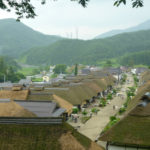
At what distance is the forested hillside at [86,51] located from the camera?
173750 mm

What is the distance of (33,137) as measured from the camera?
11398 mm

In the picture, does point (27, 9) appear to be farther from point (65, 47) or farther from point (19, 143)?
point (65, 47)

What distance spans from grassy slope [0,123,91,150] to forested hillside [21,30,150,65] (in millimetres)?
152786

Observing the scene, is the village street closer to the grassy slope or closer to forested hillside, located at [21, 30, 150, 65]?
the grassy slope

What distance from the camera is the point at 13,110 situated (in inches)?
752

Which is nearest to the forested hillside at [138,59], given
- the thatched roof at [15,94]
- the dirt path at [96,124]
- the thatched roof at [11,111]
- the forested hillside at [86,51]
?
the forested hillside at [86,51]

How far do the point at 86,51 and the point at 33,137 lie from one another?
558ft

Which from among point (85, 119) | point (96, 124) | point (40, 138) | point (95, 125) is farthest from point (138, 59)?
point (40, 138)

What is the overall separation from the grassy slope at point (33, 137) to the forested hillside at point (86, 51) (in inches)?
6015

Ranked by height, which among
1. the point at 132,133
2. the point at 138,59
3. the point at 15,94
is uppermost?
the point at 138,59

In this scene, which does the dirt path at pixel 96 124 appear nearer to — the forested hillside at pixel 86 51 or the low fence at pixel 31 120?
the low fence at pixel 31 120

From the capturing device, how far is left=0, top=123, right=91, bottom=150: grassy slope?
36.3ft

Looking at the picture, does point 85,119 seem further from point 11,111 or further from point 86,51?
point 86,51

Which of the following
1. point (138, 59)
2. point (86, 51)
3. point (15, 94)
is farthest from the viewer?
point (86, 51)
